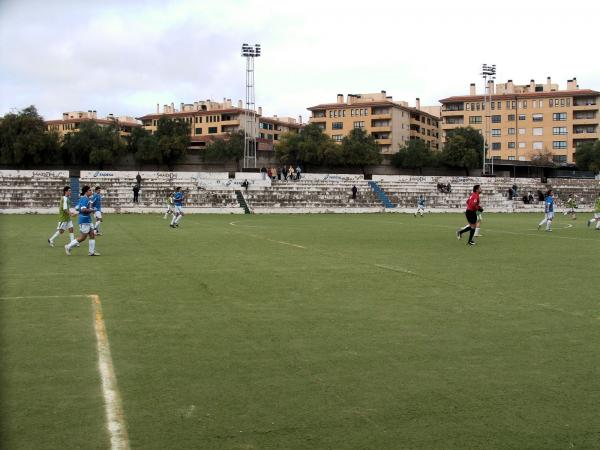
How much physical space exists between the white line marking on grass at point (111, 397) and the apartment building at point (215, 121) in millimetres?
102298

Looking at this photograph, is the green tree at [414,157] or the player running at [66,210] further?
the green tree at [414,157]

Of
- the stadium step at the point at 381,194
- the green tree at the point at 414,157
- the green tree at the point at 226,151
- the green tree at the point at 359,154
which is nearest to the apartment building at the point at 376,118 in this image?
the green tree at the point at 414,157

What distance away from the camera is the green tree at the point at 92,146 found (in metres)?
67.2

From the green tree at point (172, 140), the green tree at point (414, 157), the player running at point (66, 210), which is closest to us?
the player running at point (66, 210)

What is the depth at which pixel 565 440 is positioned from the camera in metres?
4.83

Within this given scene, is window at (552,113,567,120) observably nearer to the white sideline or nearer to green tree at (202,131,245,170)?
green tree at (202,131,245,170)

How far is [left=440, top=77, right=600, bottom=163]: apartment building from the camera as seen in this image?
105562mm

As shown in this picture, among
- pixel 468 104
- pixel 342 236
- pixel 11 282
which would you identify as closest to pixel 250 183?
pixel 342 236

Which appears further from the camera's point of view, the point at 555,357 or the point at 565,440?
the point at 555,357

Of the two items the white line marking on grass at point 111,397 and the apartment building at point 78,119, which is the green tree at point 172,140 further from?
the white line marking on grass at point 111,397

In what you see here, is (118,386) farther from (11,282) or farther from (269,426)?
(11,282)

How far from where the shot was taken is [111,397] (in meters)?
5.73

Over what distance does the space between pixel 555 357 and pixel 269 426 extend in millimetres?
3744

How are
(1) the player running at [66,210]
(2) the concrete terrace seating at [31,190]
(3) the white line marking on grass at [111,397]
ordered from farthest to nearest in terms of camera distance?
(2) the concrete terrace seating at [31,190]
(1) the player running at [66,210]
(3) the white line marking on grass at [111,397]
